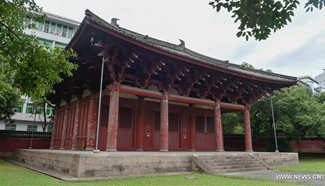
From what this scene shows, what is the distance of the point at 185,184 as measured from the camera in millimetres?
6145

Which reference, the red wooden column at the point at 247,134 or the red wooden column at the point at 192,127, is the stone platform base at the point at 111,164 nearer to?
the red wooden column at the point at 192,127

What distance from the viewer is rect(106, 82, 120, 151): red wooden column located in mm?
8839

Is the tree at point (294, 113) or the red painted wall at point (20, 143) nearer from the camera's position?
the red painted wall at point (20, 143)

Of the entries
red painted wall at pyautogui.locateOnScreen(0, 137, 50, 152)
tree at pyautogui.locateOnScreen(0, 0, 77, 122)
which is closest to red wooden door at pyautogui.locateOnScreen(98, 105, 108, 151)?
tree at pyautogui.locateOnScreen(0, 0, 77, 122)

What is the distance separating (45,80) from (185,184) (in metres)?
4.40

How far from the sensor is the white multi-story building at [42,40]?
30.0 m

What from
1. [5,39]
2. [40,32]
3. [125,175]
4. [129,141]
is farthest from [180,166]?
[40,32]

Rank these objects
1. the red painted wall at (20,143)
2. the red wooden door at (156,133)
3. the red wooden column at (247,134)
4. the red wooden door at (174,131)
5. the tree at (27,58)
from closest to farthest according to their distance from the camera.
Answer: the tree at (27,58) < the red wooden door at (156,133) < the red wooden door at (174,131) < the red wooden column at (247,134) < the red painted wall at (20,143)

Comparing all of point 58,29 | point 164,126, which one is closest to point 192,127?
point 164,126

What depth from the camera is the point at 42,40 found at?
104 feet

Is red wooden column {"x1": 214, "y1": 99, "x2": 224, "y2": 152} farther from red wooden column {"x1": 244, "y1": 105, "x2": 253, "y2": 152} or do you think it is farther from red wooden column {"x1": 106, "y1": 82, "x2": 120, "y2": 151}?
red wooden column {"x1": 106, "y1": 82, "x2": 120, "y2": 151}

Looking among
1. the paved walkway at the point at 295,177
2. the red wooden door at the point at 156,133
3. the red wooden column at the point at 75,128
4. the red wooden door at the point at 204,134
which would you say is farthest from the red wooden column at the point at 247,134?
the red wooden column at the point at 75,128

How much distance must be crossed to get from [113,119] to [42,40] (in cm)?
2849

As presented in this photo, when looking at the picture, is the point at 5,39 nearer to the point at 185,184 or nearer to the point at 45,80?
the point at 45,80
